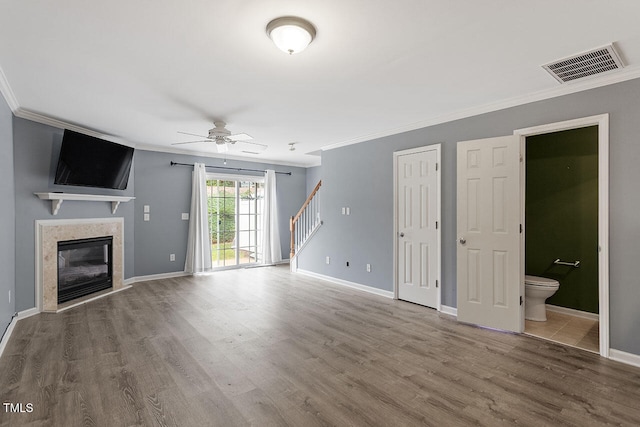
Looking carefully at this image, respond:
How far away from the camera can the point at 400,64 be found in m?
2.62

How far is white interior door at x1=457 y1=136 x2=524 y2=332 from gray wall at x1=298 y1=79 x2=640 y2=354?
0.22 meters

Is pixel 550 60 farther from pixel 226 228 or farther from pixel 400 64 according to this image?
pixel 226 228

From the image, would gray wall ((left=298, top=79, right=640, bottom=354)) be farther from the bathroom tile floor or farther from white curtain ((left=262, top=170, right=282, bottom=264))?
white curtain ((left=262, top=170, right=282, bottom=264))

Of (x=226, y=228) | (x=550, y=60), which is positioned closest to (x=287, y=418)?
(x=550, y=60)

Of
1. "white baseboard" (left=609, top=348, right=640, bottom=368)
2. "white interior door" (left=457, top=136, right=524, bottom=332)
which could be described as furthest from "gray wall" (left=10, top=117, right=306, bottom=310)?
"white baseboard" (left=609, top=348, right=640, bottom=368)

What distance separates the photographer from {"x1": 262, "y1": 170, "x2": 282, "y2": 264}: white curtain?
7.50 metres

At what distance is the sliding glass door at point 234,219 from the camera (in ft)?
22.6

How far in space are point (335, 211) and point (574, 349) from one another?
371 centimetres

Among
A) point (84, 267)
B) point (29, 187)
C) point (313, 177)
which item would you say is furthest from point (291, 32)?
point (313, 177)

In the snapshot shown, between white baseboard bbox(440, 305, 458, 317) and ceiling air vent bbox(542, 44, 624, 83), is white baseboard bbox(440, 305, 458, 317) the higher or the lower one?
the lower one

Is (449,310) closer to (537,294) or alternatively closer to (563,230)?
(537,294)

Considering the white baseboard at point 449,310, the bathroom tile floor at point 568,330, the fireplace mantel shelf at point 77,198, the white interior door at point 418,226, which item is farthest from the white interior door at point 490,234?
the fireplace mantel shelf at point 77,198

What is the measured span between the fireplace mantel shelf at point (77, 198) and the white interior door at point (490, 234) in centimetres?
513

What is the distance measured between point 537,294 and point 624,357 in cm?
99
